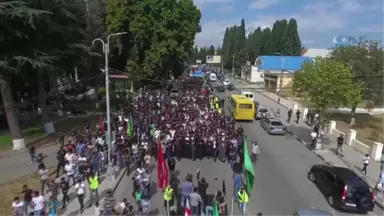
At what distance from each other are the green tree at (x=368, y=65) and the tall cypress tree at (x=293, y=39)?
58.5 metres

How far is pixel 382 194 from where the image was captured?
691 inches

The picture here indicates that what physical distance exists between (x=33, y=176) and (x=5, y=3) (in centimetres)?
1066

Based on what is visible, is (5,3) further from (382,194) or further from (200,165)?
(382,194)

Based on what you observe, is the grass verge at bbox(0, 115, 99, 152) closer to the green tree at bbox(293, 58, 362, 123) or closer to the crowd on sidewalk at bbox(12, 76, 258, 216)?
the crowd on sidewalk at bbox(12, 76, 258, 216)

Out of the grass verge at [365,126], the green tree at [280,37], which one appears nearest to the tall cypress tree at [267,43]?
the green tree at [280,37]

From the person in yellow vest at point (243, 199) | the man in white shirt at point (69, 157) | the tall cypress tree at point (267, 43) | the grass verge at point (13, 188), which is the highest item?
the tall cypress tree at point (267, 43)

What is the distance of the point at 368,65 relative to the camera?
1602 inches

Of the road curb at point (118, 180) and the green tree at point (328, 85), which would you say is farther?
the green tree at point (328, 85)

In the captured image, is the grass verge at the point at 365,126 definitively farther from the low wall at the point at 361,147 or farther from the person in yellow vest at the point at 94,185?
the person in yellow vest at the point at 94,185

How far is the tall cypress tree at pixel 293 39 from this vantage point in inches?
3974

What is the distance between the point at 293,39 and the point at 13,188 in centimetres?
9510

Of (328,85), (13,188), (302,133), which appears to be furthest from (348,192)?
(302,133)

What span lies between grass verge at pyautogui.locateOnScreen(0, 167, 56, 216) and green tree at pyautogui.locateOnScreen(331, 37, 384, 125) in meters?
32.4

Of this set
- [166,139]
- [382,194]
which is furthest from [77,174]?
[382,194]
